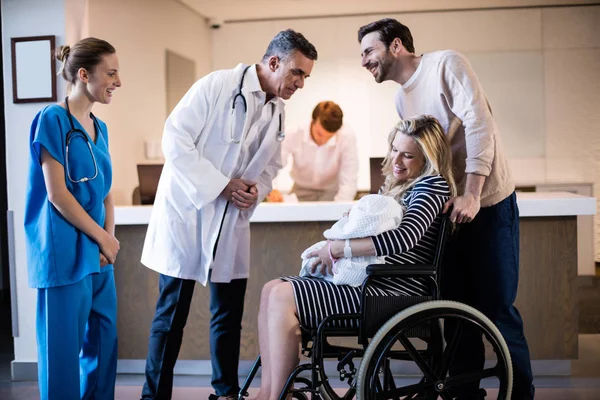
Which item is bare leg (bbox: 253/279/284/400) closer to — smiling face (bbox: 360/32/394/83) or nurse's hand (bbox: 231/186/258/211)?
nurse's hand (bbox: 231/186/258/211)

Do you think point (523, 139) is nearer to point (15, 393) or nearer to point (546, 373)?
point (546, 373)

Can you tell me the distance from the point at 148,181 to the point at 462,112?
6.69 feet

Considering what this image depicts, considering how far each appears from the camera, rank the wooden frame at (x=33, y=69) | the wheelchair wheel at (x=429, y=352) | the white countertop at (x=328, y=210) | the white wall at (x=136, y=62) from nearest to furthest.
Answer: the wheelchair wheel at (x=429, y=352)
the white countertop at (x=328, y=210)
the wooden frame at (x=33, y=69)
the white wall at (x=136, y=62)

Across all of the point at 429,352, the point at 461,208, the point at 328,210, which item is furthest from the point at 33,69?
the point at 429,352

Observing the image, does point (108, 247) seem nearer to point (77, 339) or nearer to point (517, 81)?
point (77, 339)

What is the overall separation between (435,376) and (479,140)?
0.73 metres

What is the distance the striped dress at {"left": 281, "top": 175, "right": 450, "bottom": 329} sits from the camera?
2.10 m

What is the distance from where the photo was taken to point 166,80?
6.19 m

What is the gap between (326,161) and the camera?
5.23 meters

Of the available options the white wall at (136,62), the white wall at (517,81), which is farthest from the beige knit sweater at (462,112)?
the white wall at (517,81)

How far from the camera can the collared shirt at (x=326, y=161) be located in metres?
5.14

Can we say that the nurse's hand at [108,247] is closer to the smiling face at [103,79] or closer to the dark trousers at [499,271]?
the smiling face at [103,79]

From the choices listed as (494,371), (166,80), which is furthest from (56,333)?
(166,80)

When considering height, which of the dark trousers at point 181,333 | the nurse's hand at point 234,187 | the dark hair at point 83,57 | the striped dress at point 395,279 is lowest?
the dark trousers at point 181,333
